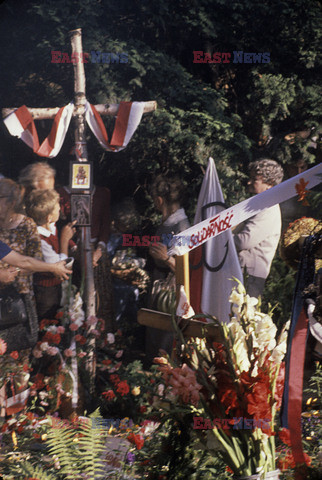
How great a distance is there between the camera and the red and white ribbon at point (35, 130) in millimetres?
4121

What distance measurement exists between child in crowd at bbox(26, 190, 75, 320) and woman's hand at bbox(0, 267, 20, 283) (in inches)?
5.5

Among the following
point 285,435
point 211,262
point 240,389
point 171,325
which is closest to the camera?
point 240,389

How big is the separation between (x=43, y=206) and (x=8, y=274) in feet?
1.71

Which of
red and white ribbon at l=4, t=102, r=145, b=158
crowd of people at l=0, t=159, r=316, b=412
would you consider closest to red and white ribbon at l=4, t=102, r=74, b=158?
red and white ribbon at l=4, t=102, r=145, b=158

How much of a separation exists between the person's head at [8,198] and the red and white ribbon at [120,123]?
25.8 inches

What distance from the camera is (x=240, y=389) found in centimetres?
284

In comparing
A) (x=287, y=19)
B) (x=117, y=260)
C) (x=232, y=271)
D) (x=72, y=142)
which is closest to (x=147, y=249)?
(x=117, y=260)

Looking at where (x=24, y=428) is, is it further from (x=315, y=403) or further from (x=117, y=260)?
(x=315, y=403)

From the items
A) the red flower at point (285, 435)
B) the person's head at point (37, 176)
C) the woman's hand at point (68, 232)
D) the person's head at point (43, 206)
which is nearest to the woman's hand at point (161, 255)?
the woman's hand at point (68, 232)

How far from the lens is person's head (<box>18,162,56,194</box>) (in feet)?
13.6

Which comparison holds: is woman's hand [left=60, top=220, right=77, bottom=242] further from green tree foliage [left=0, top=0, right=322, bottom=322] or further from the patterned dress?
green tree foliage [left=0, top=0, right=322, bottom=322]

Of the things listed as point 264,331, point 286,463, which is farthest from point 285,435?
point 264,331

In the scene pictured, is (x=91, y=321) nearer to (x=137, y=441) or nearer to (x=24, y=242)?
(x=24, y=242)

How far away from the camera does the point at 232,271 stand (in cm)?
408
